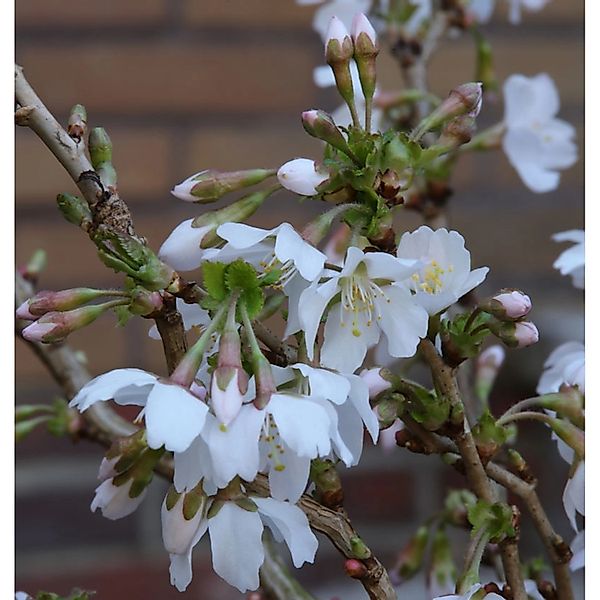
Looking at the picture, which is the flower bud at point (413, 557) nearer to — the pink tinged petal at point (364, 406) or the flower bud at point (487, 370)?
the flower bud at point (487, 370)

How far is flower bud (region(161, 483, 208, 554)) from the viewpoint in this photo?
28 cm

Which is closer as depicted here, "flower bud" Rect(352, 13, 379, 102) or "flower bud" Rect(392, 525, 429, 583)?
"flower bud" Rect(352, 13, 379, 102)

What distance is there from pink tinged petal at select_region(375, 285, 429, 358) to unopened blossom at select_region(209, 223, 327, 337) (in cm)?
3

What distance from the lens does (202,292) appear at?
0.29m

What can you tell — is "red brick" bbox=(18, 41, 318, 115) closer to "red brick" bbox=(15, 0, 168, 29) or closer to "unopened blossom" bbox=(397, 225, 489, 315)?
"red brick" bbox=(15, 0, 168, 29)

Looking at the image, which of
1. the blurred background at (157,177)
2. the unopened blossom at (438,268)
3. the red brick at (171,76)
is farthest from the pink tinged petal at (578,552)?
the red brick at (171,76)

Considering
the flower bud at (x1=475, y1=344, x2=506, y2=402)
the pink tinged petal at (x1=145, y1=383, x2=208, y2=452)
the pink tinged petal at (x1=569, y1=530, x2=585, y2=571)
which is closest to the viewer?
the pink tinged petal at (x1=145, y1=383, x2=208, y2=452)

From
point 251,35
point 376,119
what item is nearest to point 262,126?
point 251,35

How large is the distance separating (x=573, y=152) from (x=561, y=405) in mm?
274

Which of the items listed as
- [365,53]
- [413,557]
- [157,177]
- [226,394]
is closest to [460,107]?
[365,53]

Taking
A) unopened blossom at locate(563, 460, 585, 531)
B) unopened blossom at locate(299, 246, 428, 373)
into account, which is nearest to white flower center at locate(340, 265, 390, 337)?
unopened blossom at locate(299, 246, 428, 373)

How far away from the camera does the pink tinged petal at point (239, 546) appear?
280 mm

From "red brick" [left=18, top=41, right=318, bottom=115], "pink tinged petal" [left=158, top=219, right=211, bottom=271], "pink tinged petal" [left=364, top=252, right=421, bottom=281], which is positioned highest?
"red brick" [left=18, top=41, right=318, bottom=115]

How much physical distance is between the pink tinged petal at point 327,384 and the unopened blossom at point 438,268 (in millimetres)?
44
